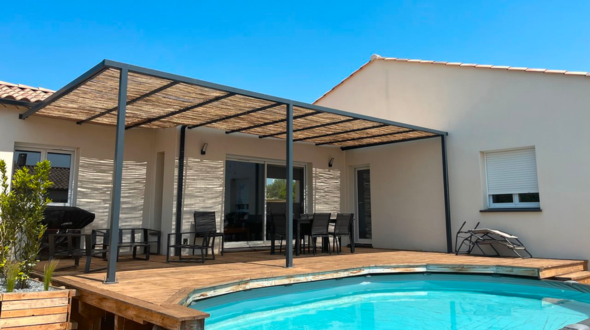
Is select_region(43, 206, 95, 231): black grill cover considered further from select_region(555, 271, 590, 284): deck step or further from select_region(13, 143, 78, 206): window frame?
select_region(555, 271, 590, 284): deck step

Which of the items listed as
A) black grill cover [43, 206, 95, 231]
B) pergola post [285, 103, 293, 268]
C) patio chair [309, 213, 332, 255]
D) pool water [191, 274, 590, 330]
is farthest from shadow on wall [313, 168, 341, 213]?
black grill cover [43, 206, 95, 231]

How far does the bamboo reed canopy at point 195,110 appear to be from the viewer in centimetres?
537

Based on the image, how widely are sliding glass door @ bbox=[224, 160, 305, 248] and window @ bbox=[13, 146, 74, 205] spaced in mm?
3079

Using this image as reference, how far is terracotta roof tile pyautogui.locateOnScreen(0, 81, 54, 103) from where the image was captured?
23.1 ft

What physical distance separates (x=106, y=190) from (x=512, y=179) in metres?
8.14

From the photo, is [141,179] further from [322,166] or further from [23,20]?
[23,20]

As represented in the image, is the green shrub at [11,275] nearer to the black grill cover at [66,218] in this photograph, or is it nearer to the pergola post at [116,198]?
the pergola post at [116,198]

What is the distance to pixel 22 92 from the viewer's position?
300 inches

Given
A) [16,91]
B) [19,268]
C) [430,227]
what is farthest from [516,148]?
[16,91]

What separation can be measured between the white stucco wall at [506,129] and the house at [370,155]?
2cm

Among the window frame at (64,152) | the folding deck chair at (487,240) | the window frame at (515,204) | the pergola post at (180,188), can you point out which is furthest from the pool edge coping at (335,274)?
the window frame at (64,152)

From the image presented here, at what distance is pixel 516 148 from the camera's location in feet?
27.7

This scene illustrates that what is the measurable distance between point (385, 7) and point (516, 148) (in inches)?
Result: 258

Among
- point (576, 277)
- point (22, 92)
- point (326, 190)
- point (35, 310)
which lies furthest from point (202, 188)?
point (576, 277)
